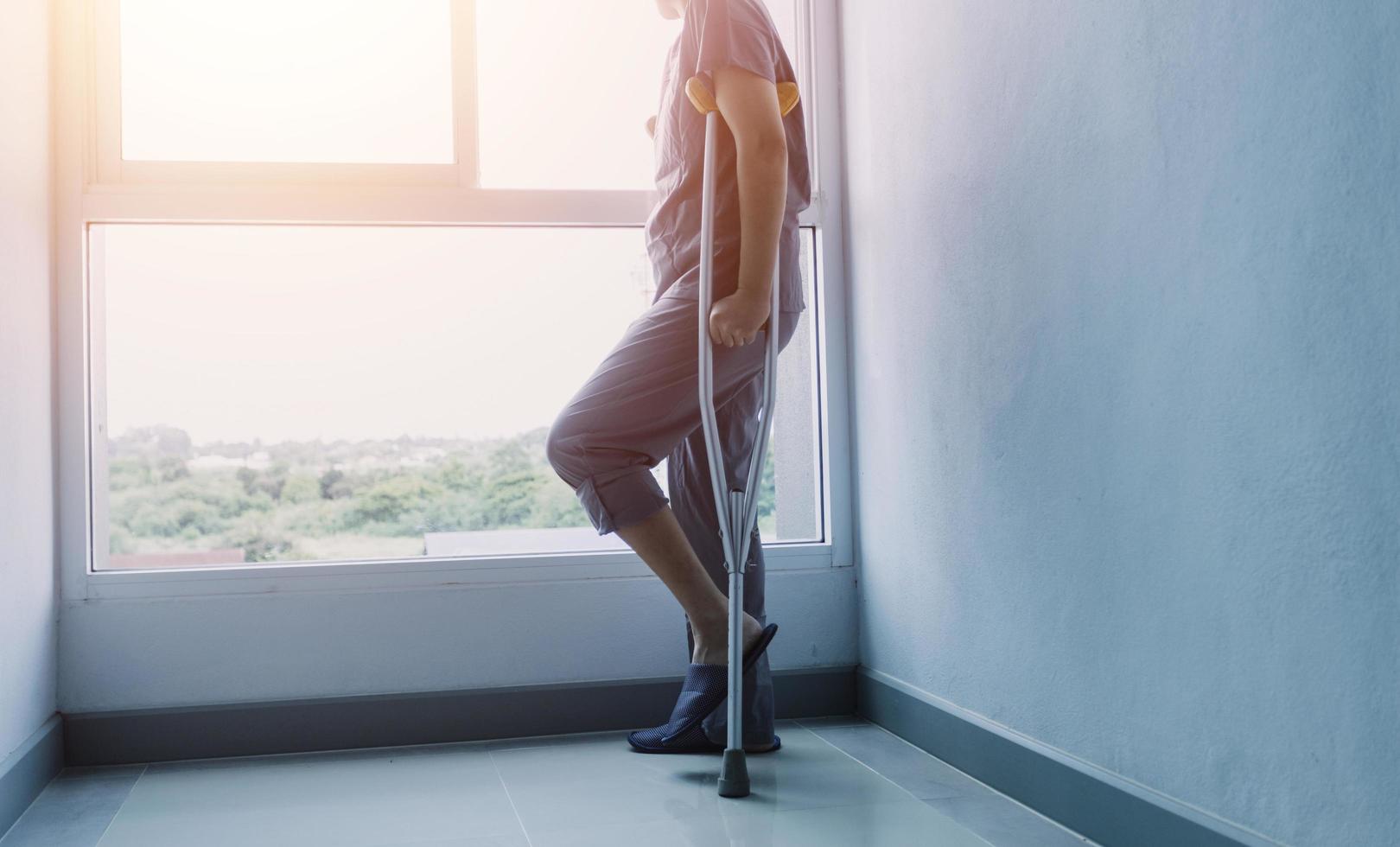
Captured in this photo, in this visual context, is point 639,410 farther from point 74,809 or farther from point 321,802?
point 74,809

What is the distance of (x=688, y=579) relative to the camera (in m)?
2.01

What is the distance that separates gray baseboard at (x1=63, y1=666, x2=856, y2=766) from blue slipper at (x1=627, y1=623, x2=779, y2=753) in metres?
0.28

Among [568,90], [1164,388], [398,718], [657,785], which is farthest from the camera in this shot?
[568,90]

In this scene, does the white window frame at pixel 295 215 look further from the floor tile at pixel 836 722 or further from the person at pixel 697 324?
A: the person at pixel 697 324

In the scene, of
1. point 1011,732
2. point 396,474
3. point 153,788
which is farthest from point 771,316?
point 153,788

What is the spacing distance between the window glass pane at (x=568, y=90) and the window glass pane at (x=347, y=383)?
0.46 feet

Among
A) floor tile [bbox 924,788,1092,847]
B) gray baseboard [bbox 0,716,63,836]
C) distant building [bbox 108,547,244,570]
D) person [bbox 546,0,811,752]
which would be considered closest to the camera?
floor tile [bbox 924,788,1092,847]

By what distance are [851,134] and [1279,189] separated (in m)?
1.44

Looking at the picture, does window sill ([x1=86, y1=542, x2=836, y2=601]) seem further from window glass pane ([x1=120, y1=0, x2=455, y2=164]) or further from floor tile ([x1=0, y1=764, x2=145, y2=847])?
window glass pane ([x1=120, y1=0, x2=455, y2=164])

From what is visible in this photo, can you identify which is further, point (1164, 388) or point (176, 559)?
point (176, 559)

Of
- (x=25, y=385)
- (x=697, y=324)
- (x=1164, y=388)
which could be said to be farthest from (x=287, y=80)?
(x=1164, y=388)

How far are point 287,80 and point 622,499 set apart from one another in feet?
4.09

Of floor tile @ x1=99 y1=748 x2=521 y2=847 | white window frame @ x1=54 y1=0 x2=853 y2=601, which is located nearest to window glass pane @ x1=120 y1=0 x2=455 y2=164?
white window frame @ x1=54 y1=0 x2=853 y2=601

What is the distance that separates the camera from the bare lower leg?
1998mm
